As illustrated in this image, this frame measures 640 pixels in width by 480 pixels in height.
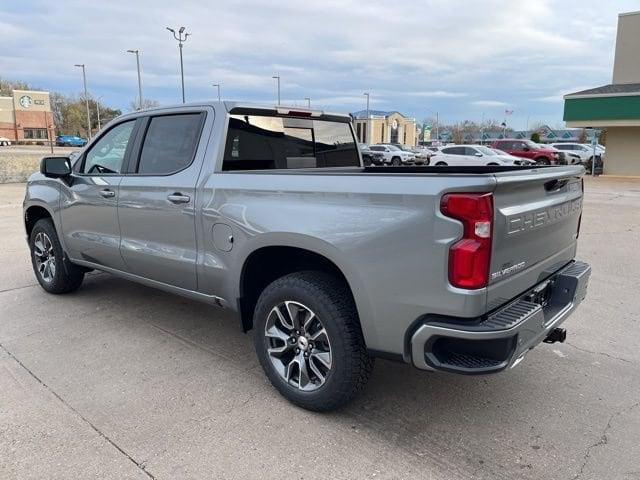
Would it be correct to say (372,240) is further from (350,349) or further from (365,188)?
(350,349)

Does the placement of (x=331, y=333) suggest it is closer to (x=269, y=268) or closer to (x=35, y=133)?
(x=269, y=268)

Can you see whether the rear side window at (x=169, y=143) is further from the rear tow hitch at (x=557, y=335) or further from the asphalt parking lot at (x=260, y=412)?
the rear tow hitch at (x=557, y=335)

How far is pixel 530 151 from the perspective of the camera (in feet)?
100

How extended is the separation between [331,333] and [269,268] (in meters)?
0.82

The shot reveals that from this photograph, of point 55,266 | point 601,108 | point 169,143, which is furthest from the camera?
point 601,108

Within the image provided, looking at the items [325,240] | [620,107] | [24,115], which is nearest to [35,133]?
[24,115]

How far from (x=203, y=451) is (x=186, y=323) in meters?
2.07

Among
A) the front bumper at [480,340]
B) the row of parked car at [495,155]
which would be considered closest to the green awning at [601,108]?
the row of parked car at [495,155]

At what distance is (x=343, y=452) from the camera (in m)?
2.82

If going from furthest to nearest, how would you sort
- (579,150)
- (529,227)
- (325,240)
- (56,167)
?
1. (579,150)
2. (56,167)
3. (325,240)
4. (529,227)

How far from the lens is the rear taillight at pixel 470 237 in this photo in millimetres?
2408

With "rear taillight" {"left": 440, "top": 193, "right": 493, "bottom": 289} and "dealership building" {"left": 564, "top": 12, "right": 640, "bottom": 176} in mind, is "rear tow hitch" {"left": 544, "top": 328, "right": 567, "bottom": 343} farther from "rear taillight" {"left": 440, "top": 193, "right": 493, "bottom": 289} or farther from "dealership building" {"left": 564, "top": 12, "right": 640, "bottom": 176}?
"dealership building" {"left": 564, "top": 12, "right": 640, "bottom": 176}

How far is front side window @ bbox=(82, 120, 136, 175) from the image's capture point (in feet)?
14.7

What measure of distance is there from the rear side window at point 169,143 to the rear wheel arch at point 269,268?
3.16 feet
